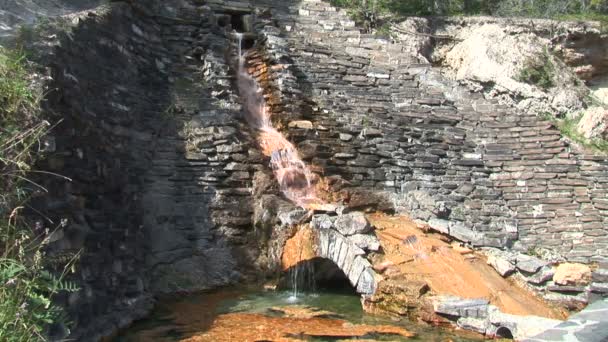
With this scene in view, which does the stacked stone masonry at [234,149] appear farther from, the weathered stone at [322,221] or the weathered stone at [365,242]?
the weathered stone at [365,242]

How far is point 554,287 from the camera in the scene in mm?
6273

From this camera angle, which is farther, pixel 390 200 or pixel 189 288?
pixel 390 200

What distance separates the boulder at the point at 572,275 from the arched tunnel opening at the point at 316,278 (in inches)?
85.6

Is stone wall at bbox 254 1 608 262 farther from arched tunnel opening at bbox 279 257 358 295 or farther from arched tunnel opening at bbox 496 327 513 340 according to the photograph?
arched tunnel opening at bbox 496 327 513 340

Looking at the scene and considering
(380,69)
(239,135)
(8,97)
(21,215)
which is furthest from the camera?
(380,69)

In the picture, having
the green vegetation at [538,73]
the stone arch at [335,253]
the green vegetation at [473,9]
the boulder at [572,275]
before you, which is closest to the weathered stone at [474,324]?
the stone arch at [335,253]

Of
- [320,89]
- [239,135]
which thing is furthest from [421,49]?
[239,135]

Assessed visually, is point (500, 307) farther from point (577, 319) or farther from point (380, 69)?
point (380, 69)

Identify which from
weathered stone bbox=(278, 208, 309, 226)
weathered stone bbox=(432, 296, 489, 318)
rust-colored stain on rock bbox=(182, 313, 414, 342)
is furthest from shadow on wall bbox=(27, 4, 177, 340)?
weathered stone bbox=(432, 296, 489, 318)

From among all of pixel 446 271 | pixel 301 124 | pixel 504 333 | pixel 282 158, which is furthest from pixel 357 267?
pixel 301 124

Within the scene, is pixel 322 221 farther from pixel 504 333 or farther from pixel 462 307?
pixel 504 333

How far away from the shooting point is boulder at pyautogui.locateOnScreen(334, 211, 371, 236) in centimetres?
605

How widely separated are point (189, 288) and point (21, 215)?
262 cm

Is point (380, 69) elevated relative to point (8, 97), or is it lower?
elevated
